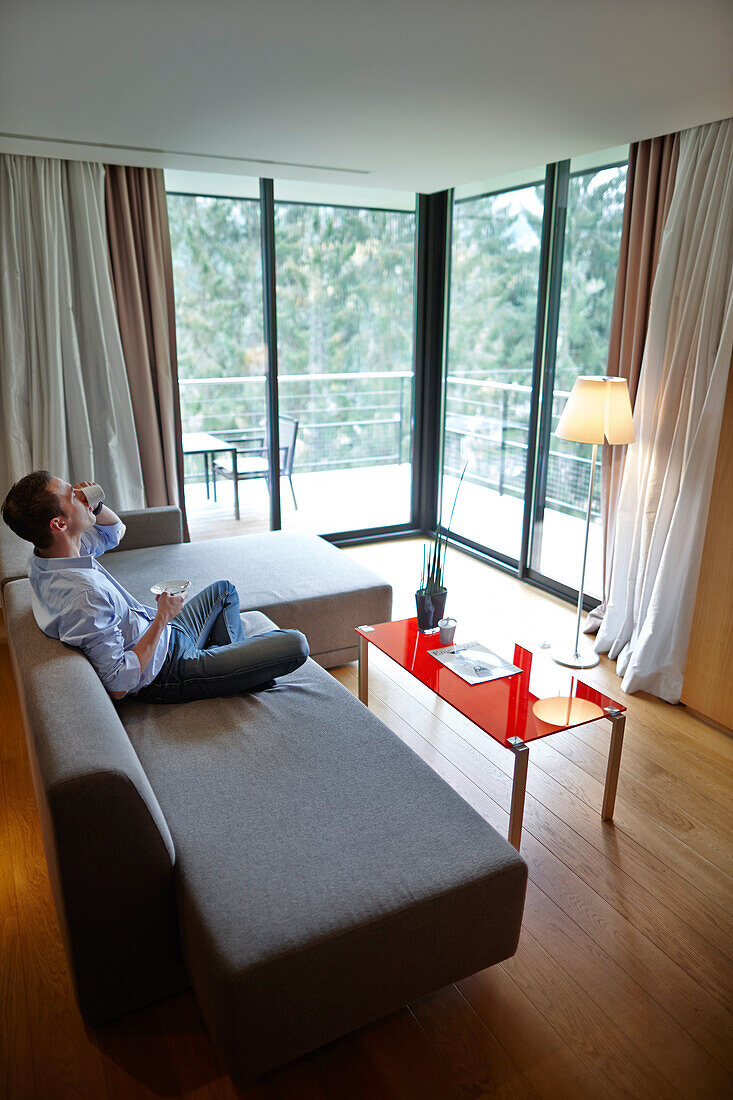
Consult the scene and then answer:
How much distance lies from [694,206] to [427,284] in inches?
90.1

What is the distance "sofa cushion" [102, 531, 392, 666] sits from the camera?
3.37m

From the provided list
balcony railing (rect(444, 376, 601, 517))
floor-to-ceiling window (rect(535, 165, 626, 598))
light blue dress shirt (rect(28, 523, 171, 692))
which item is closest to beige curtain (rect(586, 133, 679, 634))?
floor-to-ceiling window (rect(535, 165, 626, 598))

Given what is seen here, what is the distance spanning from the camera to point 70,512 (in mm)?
2203

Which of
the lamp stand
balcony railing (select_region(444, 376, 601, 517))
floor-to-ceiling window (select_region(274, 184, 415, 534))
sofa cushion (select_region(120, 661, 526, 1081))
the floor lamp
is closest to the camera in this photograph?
sofa cushion (select_region(120, 661, 526, 1081))

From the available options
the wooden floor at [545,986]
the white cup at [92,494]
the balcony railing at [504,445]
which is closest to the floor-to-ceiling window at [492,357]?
the balcony railing at [504,445]

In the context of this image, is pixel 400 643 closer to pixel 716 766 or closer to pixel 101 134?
pixel 716 766

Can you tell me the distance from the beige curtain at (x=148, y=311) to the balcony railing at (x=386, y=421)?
28 centimetres

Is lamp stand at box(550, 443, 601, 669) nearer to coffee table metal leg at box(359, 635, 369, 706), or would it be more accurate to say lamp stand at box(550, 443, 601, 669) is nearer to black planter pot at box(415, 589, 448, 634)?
black planter pot at box(415, 589, 448, 634)

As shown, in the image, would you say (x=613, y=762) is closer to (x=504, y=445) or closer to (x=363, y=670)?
(x=363, y=670)

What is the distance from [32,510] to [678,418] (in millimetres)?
2562

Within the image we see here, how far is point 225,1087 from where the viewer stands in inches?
65.6

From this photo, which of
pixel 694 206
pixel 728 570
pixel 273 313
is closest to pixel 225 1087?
pixel 728 570

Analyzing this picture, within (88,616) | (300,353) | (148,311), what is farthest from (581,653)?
(148,311)

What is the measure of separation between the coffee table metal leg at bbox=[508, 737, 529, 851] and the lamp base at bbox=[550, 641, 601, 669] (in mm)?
1435
